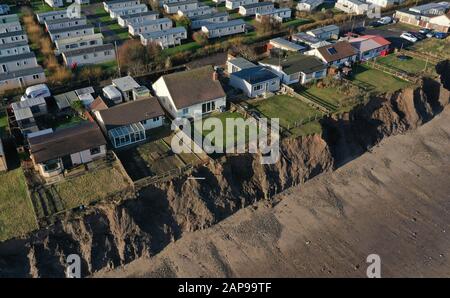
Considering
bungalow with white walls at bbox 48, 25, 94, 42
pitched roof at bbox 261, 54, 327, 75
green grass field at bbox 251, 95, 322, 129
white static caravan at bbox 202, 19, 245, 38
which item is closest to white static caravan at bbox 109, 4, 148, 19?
bungalow with white walls at bbox 48, 25, 94, 42

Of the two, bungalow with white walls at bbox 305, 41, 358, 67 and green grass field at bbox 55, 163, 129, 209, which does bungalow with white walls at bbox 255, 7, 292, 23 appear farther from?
green grass field at bbox 55, 163, 129, 209

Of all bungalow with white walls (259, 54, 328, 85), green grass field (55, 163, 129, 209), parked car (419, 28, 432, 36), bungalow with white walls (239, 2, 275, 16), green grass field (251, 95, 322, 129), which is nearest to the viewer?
green grass field (55, 163, 129, 209)

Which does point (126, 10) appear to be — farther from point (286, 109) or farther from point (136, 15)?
point (286, 109)

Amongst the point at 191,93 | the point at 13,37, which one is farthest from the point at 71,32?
the point at 191,93

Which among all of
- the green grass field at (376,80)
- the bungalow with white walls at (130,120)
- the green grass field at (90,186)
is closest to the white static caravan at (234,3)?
the green grass field at (376,80)

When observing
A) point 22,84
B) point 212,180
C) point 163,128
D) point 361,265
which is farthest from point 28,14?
point 361,265
